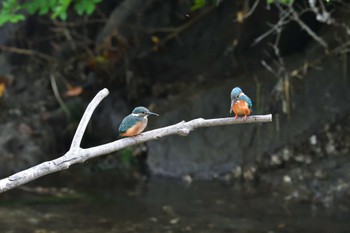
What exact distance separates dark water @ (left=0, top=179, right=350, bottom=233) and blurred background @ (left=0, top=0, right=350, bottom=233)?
2 centimetres

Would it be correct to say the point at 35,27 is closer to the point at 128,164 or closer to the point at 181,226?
the point at 128,164

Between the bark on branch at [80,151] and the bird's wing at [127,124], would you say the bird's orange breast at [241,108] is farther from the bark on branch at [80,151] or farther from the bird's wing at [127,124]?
the bird's wing at [127,124]

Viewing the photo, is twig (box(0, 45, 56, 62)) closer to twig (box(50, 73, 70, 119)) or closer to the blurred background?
the blurred background

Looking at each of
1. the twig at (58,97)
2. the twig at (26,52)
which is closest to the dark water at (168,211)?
the twig at (58,97)

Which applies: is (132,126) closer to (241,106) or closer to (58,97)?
(241,106)

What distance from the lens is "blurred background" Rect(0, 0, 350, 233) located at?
6.57 m

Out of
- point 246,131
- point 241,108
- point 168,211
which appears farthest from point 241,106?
point 246,131

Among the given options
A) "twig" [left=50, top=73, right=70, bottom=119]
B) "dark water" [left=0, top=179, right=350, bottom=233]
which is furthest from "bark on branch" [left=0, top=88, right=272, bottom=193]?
"twig" [left=50, top=73, right=70, bottom=119]

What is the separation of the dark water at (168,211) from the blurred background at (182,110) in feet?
0.06

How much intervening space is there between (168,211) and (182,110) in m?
1.68

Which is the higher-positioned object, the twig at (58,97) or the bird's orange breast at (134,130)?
the twig at (58,97)

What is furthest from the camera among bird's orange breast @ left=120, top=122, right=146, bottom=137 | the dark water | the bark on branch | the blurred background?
the blurred background

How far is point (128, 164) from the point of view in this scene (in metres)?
8.17

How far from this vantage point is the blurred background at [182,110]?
657cm
